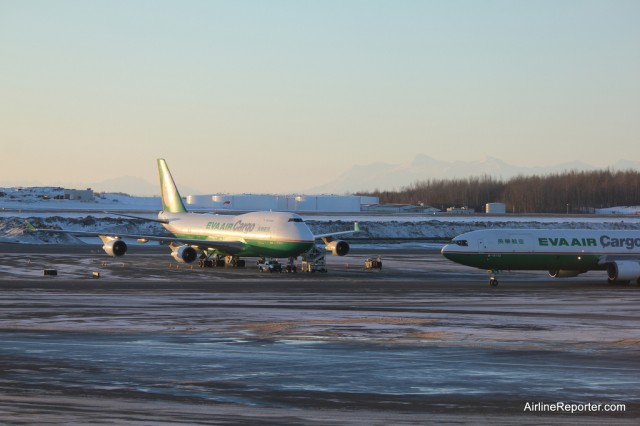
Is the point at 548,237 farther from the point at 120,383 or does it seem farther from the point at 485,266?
the point at 120,383

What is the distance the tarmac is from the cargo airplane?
13.1 meters

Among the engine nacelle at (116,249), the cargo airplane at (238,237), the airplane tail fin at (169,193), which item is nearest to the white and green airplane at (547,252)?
the cargo airplane at (238,237)

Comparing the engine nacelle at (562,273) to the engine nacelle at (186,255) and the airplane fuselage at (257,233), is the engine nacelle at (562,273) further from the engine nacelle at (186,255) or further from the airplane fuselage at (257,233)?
the engine nacelle at (186,255)

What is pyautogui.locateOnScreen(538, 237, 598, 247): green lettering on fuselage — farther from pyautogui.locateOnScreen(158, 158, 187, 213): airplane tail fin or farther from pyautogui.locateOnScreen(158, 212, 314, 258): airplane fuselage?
pyautogui.locateOnScreen(158, 158, 187, 213): airplane tail fin

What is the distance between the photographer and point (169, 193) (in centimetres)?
8594

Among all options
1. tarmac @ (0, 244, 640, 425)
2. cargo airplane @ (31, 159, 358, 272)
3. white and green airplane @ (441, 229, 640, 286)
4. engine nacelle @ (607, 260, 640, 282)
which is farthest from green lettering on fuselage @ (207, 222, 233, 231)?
engine nacelle @ (607, 260, 640, 282)

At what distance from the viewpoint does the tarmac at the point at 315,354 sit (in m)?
18.2

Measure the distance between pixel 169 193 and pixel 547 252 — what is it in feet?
123

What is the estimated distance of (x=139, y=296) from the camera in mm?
45281

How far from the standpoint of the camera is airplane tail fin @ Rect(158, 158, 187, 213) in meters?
84.8

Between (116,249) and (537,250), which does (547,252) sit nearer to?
(537,250)

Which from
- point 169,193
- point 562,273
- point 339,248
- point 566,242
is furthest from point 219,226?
point 566,242

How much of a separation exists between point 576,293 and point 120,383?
33943mm

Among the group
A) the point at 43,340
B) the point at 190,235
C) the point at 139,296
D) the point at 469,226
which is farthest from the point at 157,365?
the point at 469,226
